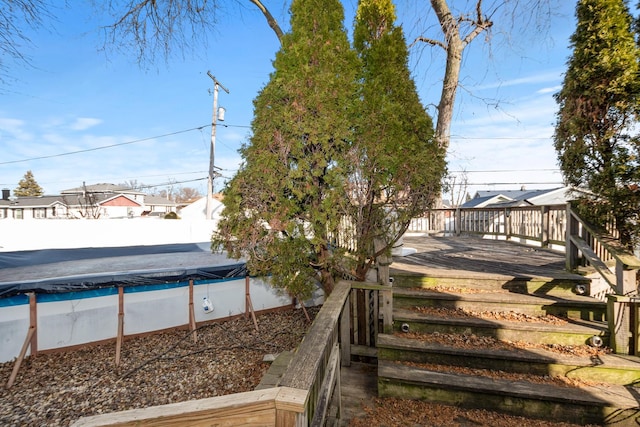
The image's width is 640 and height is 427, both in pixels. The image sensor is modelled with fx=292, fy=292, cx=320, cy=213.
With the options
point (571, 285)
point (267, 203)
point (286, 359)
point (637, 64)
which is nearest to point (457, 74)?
point (637, 64)

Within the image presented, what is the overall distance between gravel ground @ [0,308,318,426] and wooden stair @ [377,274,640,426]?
2099 mm

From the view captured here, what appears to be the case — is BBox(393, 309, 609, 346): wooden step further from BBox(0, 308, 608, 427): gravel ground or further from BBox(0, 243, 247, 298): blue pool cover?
BBox(0, 243, 247, 298): blue pool cover

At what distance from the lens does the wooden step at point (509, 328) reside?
9.42 feet

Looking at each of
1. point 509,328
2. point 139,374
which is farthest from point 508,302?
point 139,374

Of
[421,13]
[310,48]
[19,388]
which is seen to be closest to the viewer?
[310,48]

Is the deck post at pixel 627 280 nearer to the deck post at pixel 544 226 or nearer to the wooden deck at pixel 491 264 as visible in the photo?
the wooden deck at pixel 491 264

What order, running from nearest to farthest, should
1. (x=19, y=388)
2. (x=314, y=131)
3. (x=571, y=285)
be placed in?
1. (x=314, y=131)
2. (x=571, y=285)
3. (x=19, y=388)

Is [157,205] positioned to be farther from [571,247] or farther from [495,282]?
[571,247]

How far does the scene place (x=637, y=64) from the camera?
9.59 feet

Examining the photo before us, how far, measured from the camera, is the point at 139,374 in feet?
13.2

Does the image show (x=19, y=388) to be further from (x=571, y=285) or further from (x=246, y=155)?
(x=571, y=285)

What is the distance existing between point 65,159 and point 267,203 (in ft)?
94.6

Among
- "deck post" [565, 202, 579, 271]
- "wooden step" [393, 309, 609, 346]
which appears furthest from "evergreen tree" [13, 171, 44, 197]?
"deck post" [565, 202, 579, 271]

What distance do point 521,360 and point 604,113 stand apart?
276 cm
